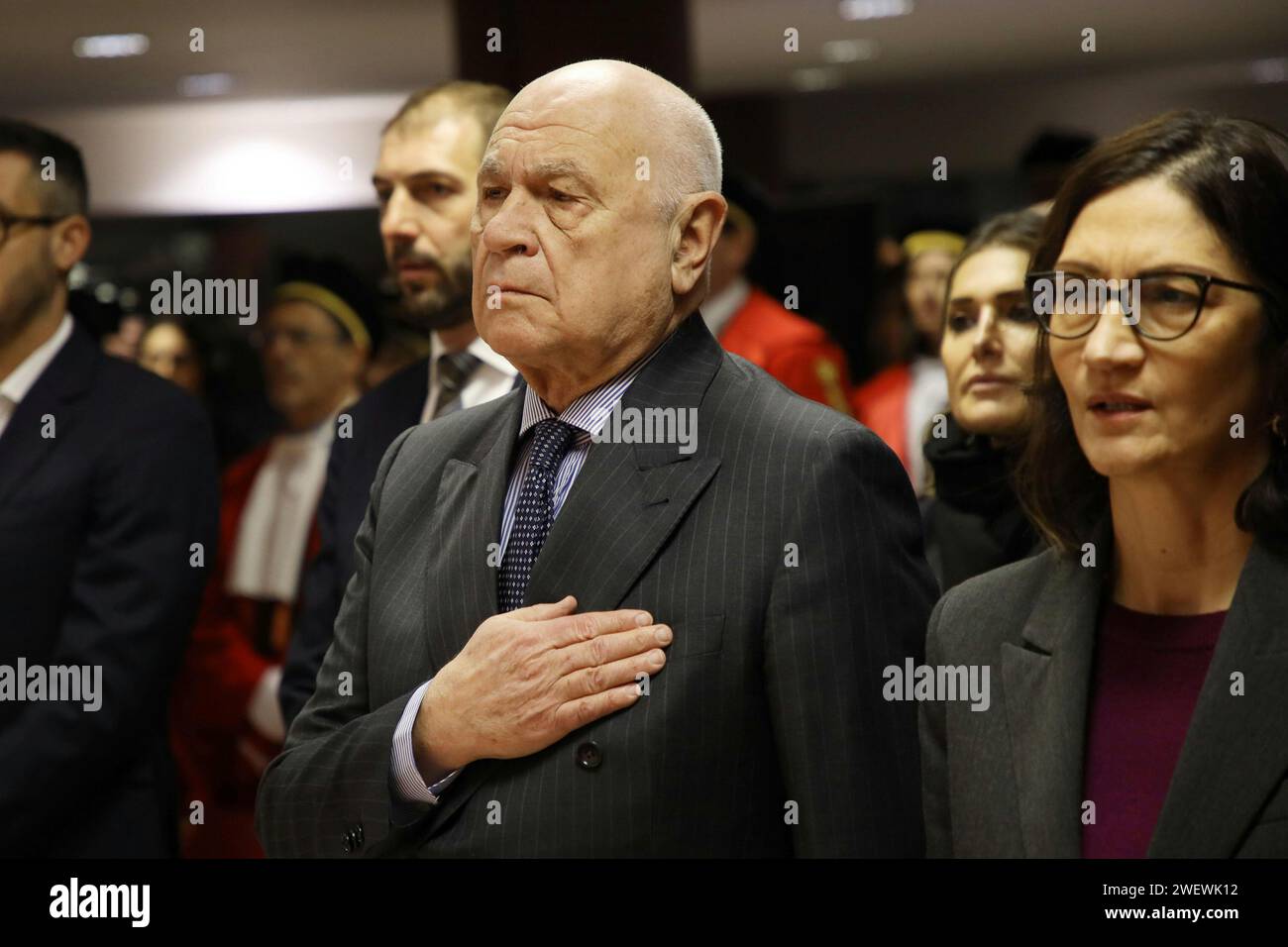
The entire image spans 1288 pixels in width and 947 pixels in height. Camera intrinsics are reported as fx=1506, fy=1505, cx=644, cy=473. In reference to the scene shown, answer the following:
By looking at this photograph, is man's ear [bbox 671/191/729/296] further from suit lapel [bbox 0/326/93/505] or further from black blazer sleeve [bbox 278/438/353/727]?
suit lapel [bbox 0/326/93/505]

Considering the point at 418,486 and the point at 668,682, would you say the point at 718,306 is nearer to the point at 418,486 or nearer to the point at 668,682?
the point at 418,486

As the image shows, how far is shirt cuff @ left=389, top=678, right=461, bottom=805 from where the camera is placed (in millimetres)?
1786

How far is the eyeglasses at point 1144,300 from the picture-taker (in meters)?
1.67

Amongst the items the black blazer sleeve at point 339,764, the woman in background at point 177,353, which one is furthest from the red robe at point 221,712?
the black blazer sleeve at point 339,764

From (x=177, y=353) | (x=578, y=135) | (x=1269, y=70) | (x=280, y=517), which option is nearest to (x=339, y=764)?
(x=578, y=135)

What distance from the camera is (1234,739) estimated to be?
1581mm

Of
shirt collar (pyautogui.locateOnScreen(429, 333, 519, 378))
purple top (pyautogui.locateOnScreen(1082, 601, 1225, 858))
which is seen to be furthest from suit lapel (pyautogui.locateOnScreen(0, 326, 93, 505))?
purple top (pyautogui.locateOnScreen(1082, 601, 1225, 858))

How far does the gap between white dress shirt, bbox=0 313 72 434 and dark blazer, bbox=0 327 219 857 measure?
3cm

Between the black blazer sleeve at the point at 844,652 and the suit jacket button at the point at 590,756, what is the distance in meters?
0.20

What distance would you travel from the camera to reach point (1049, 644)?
1.74 m
